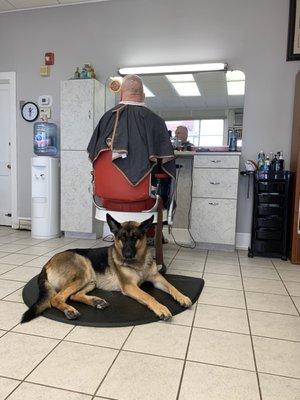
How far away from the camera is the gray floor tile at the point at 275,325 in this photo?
1.60 meters

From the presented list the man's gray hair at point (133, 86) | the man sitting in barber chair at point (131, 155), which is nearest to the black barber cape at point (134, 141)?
the man sitting in barber chair at point (131, 155)

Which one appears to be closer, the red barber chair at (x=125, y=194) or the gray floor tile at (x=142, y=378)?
the gray floor tile at (x=142, y=378)

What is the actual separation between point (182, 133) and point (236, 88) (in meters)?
0.79

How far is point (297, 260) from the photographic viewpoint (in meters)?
2.98

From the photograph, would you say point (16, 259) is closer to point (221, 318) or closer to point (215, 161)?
point (221, 318)

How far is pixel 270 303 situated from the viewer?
2.00 metres

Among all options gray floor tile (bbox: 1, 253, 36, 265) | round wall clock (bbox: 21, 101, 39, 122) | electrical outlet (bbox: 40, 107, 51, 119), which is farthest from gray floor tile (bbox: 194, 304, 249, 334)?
round wall clock (bbox: 21, 101, 39, 122)

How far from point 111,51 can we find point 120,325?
3331mm

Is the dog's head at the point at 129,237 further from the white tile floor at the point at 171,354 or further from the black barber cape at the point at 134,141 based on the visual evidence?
the white tile floor at the point at 171,354

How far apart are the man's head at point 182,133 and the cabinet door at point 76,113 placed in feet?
3.42

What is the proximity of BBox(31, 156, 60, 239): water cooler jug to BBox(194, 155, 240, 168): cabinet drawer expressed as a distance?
5.82 ft

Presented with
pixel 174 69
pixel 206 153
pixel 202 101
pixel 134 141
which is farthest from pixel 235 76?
pixel 134 141

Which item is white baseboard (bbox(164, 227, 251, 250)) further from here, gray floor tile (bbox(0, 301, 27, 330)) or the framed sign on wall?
gray floor tile (bbox(0, 301, 27, 330))

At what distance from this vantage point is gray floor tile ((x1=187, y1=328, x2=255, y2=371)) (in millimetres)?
1345
